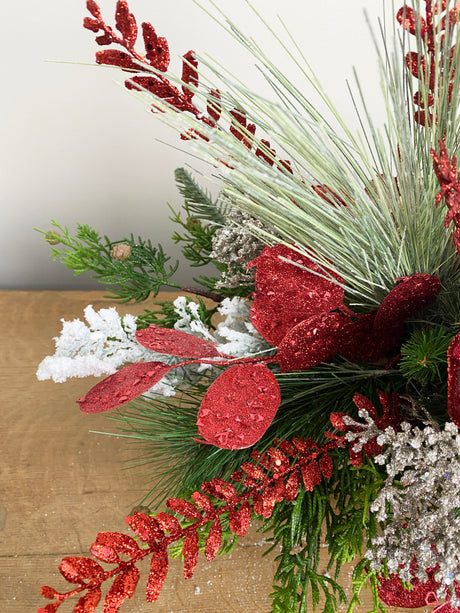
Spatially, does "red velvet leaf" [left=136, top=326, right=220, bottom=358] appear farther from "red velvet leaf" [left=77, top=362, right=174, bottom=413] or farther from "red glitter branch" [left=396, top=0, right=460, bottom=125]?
"red glitter branch" [left=396, top=0, right=460, bottom=125]

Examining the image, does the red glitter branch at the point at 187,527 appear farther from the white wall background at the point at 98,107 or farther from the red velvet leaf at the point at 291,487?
the white wall background at the point at 98,107

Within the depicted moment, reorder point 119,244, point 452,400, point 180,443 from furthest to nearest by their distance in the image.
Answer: point 119,244
point 180,443
point 452,400

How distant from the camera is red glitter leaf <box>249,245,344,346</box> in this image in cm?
30

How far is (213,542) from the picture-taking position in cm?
27

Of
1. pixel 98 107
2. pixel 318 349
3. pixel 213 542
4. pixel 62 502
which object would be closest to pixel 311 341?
pixel 318 349

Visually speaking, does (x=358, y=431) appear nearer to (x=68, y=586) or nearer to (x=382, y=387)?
(x=382, y=387)

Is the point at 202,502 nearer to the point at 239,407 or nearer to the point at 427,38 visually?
the point at 239,407

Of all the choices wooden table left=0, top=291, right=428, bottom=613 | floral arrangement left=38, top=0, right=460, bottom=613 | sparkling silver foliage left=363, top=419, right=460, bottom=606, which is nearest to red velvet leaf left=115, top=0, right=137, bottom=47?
floral arrangement left=38, top=0, right=460, bottom=613

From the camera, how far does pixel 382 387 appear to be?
35cm

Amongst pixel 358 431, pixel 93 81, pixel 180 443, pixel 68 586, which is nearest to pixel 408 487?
pixel 358 431

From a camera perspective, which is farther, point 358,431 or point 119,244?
point 119,244

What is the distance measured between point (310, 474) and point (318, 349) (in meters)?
0.07

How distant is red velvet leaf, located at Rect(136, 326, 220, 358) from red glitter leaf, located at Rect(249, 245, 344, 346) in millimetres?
32

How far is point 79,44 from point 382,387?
43 centimetres
